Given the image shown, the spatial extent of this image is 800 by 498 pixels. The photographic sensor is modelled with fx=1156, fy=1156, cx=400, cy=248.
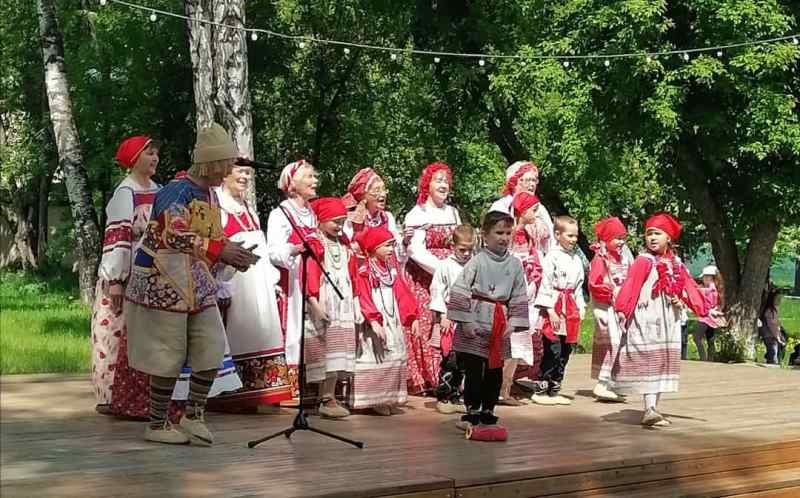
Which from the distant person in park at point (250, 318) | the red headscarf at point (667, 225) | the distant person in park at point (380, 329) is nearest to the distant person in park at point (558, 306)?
the red headscarf at point (667, 225)

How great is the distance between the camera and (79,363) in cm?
893

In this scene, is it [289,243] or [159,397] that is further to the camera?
[289,243]

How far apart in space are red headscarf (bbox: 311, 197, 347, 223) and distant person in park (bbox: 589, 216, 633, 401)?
6.44 feet

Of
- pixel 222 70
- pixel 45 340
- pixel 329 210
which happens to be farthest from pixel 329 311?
pixel 45 340

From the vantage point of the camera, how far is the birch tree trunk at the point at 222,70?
347 inches

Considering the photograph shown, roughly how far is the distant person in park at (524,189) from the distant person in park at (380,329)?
2.82ft

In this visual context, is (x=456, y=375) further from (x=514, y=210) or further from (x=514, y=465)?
(x=514, y=465)

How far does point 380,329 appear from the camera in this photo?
652 centimetres

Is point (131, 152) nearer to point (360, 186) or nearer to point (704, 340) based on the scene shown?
point (360, 186)

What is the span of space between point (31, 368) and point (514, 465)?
4.85 metres

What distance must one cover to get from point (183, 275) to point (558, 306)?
9.56 feet

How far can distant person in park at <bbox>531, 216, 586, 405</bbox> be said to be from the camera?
719 centimetres

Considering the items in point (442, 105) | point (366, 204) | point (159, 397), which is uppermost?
point (442, 105)

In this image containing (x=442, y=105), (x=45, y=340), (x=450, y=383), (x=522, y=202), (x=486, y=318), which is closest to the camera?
(x=486, y=318)
